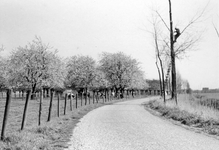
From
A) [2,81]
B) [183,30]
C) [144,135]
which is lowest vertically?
[144,135]

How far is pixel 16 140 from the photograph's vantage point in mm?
6391

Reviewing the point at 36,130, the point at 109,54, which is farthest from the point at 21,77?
the point at 36,130

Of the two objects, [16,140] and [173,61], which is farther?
[173,61]

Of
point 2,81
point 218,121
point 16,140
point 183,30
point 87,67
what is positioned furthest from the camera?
point 87,67

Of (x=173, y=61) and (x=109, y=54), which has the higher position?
(x=109, y=54)

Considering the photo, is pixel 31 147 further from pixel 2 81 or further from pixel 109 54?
pixel 109 54

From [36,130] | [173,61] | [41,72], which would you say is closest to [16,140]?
[36,130]

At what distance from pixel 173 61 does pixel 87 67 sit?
41841mm

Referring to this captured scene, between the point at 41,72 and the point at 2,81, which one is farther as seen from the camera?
the point at 2,81

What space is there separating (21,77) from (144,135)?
36.5 meters

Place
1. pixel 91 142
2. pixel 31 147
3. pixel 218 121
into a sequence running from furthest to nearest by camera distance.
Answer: pixel 218 121
pixel 91 142
pixel 31 147

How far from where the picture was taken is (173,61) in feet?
75.2

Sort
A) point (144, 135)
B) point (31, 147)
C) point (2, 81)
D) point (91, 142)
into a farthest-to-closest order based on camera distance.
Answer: point (2, 81)
point (144, 135)
point (91, 142)
point (31, 147)

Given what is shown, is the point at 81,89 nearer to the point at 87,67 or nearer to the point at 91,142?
the point at 87,67
